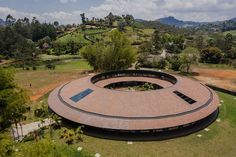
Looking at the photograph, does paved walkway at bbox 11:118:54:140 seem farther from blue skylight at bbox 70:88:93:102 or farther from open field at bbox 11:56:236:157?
blue skylight at bbox 70:88:93:102

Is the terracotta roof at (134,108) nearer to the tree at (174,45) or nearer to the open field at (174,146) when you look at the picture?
the open field at (174,146)

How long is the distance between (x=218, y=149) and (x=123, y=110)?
13586 millimetres

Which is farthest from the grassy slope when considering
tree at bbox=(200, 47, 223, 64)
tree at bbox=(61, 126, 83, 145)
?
tree at bbox=(200, 47, 223, 64)

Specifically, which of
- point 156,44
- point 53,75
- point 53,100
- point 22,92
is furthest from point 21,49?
point 22,92

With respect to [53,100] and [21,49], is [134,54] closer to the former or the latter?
[53,100]

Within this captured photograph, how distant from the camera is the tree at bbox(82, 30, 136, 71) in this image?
78500 millimetres

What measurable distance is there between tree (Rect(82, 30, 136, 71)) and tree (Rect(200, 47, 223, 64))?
3261 centimetres

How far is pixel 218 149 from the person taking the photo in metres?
33.5

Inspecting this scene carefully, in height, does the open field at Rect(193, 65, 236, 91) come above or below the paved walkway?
above

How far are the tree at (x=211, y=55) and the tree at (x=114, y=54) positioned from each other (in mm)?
32612

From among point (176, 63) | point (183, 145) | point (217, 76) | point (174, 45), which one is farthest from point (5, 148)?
point (174, 45)

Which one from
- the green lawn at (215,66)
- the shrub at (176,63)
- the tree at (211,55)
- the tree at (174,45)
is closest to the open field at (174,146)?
the shrub at (176,63)

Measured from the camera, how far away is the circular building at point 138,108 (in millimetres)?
35875

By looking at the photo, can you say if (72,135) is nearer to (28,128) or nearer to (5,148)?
(28,128)
